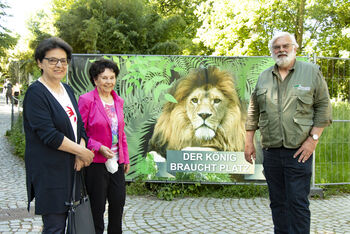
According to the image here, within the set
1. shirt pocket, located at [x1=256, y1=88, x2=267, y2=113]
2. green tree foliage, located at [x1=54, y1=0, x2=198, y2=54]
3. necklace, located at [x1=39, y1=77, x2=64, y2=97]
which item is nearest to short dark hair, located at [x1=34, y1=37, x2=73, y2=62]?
necklace, located at [x1=39, y1=77, x2=64, y2=97]

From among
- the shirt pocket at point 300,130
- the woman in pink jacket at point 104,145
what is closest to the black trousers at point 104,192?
the woman in pink jacket at point 104,145

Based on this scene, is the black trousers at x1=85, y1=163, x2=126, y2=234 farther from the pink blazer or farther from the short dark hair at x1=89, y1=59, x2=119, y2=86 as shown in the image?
the short dark hair at x1=89, y1=59, x2=119, y2=86

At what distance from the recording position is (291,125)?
3078mm

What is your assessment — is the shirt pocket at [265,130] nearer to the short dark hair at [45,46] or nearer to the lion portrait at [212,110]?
the short dark hair at [45,46]

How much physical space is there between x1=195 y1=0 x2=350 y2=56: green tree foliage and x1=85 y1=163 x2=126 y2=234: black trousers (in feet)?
52.1

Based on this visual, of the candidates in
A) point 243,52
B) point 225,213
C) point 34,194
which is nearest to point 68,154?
point 34,194

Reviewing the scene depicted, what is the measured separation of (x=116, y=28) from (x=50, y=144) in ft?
42.3

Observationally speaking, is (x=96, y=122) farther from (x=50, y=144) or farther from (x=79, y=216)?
(x=79, y=216)

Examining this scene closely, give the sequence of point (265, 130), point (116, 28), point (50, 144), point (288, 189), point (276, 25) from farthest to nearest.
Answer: point (276, 25)
point (116, 28)
point (265, 130)
point (288, 189)
point (50, 144)

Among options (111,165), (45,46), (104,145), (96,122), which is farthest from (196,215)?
(45,46)

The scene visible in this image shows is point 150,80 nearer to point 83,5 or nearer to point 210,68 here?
point 210,68

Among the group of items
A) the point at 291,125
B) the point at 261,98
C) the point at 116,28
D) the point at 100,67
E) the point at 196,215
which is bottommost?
the point at 196,215

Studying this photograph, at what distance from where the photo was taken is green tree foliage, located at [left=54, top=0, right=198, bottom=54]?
14.4m

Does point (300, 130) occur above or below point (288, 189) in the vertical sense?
above
